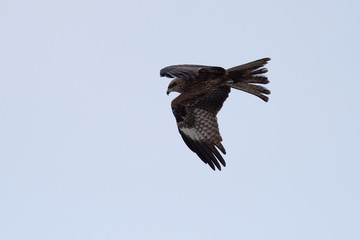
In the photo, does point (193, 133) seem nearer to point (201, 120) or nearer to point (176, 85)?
point (201, 120)

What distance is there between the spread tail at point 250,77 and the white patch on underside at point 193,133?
972mm

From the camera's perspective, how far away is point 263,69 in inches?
474

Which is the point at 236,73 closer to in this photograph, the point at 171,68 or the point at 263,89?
the point at 263,89

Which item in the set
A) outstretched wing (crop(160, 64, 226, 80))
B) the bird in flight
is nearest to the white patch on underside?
the bird in flight

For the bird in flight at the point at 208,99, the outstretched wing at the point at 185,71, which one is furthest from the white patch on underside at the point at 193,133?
the outstretched wing at the point at 185,71

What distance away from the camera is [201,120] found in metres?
12.5

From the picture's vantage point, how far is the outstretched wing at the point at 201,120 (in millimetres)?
12258

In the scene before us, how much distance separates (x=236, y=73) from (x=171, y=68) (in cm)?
184

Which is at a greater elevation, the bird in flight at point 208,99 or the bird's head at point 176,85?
the bird's head at point 176,85

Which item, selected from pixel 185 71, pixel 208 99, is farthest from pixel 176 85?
pixel 185 71

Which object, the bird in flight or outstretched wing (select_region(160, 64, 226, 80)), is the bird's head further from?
outstretched wing (select_region(160, 64, 226, 80))

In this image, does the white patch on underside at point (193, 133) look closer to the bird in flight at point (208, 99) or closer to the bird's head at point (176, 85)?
the bird in flight at point (208, 99)

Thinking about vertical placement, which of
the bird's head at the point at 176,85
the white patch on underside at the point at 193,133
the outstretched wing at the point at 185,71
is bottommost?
the white patch on underside at the point at 193,133

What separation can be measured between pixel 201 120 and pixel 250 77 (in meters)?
1.10
